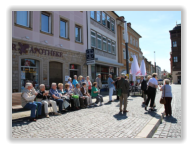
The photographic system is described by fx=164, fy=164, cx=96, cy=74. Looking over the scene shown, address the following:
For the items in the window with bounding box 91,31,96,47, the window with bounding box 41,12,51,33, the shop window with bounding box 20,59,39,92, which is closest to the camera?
the shop window with bounding box 20,59,39,92

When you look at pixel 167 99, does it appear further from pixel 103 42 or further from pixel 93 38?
pixel 103 42

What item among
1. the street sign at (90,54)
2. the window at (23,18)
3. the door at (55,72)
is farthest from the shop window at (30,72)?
the street sign at (90,54)

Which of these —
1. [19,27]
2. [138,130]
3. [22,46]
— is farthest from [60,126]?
[19,27]

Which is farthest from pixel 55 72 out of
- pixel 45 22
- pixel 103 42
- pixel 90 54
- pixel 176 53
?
pixel 176 53

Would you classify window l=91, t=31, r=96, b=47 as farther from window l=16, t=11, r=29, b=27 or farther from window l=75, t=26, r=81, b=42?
window l=16, t=11, r=29, b=27

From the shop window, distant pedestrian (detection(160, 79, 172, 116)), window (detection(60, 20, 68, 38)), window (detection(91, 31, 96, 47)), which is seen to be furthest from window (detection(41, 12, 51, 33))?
distant pedestrian (detection(160, 79, 172, 116))

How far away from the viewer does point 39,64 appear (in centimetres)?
1138

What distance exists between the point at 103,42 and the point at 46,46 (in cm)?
1006

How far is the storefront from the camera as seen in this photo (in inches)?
388

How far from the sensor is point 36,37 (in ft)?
36.6

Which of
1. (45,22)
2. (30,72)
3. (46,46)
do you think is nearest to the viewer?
(30,72)

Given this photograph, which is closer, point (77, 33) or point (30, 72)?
point (30, 72)

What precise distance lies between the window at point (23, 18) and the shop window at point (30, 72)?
7.79 ft

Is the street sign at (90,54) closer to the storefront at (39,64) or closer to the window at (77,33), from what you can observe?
the window at (77,33)
